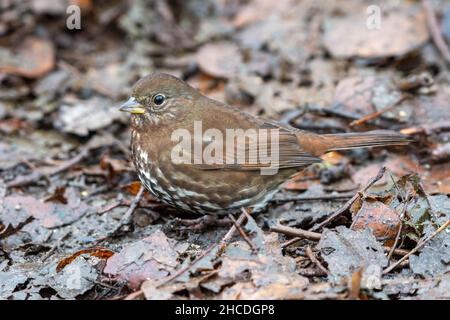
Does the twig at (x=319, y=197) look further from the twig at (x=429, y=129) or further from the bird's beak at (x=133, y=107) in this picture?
the bird's beak at (x=133, y=107)

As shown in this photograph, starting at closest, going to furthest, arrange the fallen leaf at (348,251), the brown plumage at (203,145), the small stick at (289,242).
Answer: the fallen leaf at (348,251), the small stick at (289,242), the brown plumage at (203,145)

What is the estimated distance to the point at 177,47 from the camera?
23.6 ft

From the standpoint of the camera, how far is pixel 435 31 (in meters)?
6.23

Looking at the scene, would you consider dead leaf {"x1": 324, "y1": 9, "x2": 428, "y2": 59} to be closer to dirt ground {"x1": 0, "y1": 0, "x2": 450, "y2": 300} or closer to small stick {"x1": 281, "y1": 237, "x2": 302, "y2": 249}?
dirt ground {"x1": 0, "y1": 0, "x2": 450, "y2": 300}

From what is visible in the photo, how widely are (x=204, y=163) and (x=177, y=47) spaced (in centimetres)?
291

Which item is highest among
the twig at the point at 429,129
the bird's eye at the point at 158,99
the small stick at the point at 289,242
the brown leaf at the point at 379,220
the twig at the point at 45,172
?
the bird's eye at the point at 158,99

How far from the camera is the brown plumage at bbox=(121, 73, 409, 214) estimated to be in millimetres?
4551

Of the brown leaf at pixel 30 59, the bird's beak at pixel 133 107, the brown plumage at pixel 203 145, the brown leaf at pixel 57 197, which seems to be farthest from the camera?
the brown leaf at pixel 30 59

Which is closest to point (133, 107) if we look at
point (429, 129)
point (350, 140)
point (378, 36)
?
point (350, 140)

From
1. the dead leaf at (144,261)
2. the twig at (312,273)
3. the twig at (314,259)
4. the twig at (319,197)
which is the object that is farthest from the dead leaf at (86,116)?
the twig at (312,273)

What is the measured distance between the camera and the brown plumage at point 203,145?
14.9 feet

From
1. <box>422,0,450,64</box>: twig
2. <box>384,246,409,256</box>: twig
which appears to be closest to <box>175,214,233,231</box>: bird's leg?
<box>384,246,409,256</box>: twig

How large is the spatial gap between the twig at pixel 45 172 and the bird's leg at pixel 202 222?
1.34 metres

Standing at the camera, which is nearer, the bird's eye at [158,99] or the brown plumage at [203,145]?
the brown plumage at [203,145]
